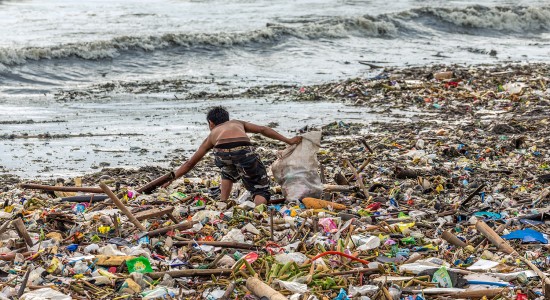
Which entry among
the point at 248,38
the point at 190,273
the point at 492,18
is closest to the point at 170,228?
the point at 190,273

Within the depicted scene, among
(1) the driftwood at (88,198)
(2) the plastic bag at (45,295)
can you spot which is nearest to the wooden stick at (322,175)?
(1) the driftwood at (88,198)

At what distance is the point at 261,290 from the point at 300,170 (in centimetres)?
258

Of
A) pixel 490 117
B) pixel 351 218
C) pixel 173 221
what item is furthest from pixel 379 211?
pixel 490 117

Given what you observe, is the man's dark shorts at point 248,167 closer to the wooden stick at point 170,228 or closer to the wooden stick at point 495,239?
the wooden stick at point 170,228

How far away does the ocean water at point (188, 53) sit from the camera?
11266 millimetres

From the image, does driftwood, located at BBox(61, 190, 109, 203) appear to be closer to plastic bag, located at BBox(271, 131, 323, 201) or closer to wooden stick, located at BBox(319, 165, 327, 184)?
plastic bag, located at BBox(271, 131, 323, 201)

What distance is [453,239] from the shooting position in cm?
531

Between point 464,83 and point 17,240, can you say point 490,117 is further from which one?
point 17,240

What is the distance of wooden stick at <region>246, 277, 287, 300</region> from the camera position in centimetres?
419

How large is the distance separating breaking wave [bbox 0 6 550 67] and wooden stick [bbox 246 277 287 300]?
15.9 meters

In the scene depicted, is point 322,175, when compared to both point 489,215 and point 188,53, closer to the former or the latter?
point 489,215

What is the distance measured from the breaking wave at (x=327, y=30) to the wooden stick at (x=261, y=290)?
52.1 ft

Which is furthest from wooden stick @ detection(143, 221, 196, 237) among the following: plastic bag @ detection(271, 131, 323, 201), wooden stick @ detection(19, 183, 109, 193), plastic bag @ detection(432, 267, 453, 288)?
plastic bag @ detection(432, 267, 453, 288)

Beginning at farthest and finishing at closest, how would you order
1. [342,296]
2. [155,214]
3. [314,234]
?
[155,214], [314,234], [342,296]
